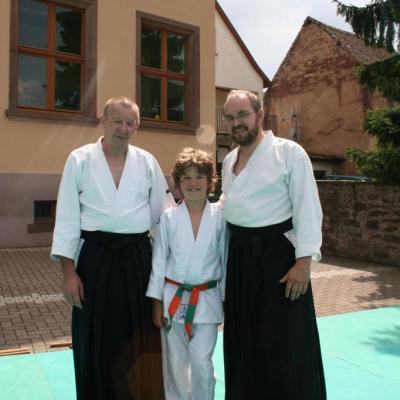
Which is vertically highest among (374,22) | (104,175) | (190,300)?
(374,22)

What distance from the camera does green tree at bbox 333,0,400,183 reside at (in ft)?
25.5

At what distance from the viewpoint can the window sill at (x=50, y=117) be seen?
8.67 meters

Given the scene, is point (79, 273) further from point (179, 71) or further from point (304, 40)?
point (304, 40)

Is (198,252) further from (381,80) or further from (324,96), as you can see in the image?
(324,96)

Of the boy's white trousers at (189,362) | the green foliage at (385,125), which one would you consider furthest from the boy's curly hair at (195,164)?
the green foliage at (385,125)

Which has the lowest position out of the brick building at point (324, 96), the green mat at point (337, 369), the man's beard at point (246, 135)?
the green mat at point (337, 369)

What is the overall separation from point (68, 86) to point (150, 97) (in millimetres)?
1859

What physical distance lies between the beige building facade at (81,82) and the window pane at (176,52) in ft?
0.07

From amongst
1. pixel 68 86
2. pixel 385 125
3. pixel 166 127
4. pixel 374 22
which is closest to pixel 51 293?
pixel 68 86

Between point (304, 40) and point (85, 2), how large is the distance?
15.0 metres

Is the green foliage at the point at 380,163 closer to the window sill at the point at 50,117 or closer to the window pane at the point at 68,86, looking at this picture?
the window sill at the point at 50,117

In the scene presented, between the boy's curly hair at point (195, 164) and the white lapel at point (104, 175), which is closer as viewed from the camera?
the white lapel at point (104, 175)

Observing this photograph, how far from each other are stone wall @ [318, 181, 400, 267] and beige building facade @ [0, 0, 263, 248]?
331 cm

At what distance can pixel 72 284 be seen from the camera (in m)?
2.36
